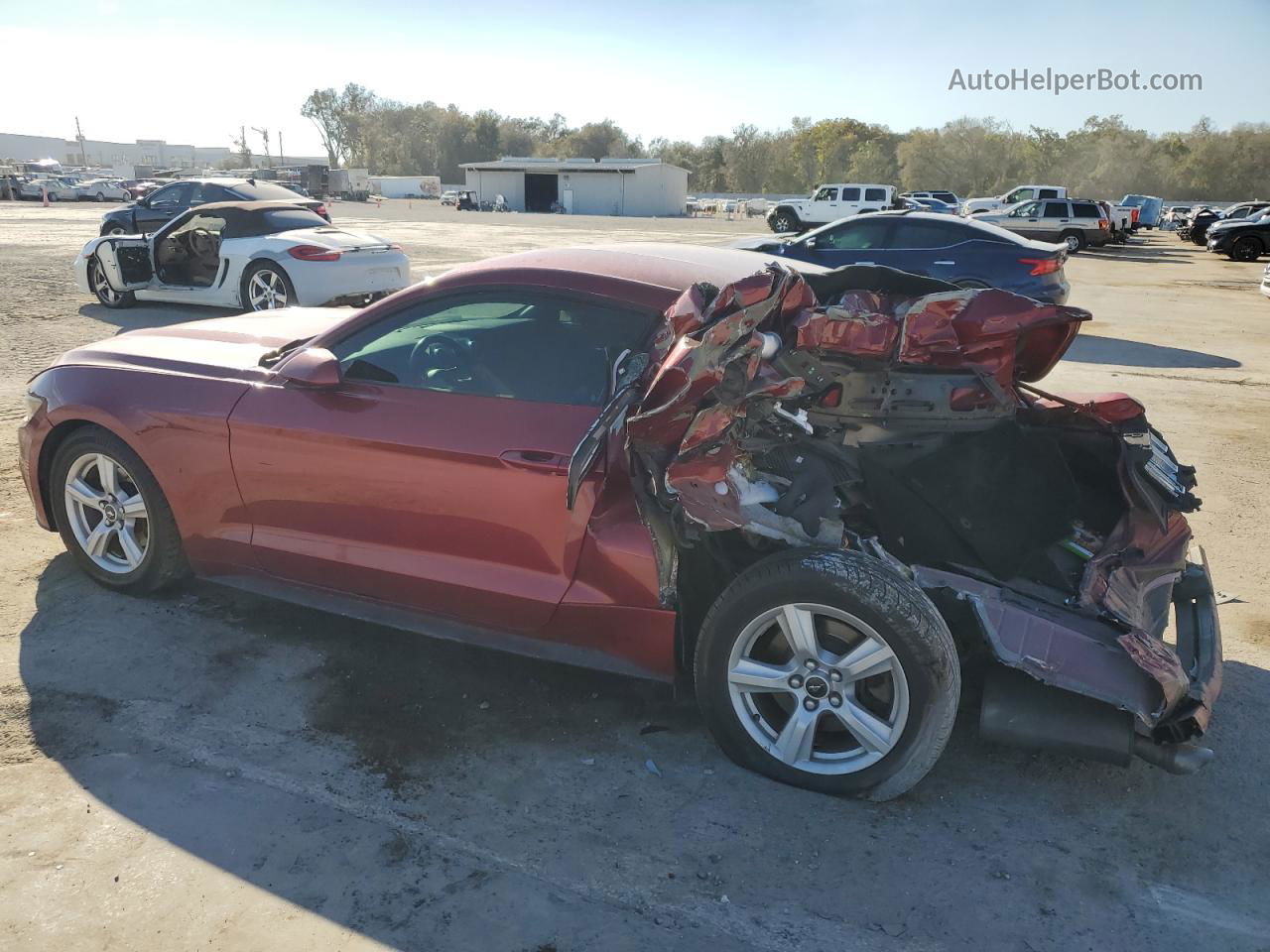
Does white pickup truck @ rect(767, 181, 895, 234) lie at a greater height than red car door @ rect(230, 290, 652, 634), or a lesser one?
greater

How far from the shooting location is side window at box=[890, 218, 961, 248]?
461 inches

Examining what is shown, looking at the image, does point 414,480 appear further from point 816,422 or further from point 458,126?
point 458,126

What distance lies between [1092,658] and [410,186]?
89.4 meters

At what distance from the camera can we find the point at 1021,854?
2785mm

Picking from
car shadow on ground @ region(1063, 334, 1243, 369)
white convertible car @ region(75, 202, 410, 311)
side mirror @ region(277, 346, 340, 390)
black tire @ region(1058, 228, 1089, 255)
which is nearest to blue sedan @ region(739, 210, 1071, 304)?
car shadow on ground @ region(1063, 334, 1243, 369)

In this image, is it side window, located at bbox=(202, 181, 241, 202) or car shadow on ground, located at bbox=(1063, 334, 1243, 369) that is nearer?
car shadow on ground, located at bbox=(1063, 334, 1243, 369)

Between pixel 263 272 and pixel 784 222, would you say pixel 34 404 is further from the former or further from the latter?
pixel 784 222

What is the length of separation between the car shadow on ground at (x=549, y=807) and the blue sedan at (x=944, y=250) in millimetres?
8397

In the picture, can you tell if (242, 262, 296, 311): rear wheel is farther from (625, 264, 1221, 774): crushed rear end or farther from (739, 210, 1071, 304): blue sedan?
(625, 264, 1221, 774): crushed rear end

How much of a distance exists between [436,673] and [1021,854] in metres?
2.24

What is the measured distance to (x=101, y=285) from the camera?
12.4 m

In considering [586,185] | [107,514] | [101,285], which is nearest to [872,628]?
[107,514]

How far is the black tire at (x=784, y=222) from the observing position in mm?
38250

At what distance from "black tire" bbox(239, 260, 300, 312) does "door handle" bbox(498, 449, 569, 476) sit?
8424 mm
